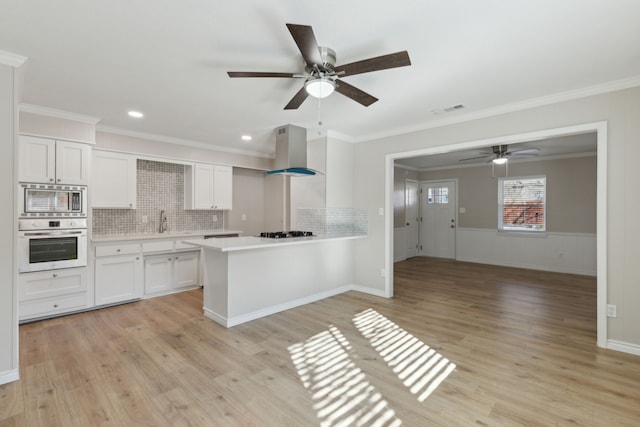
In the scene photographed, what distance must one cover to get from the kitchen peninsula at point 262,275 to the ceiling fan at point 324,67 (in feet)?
5.92

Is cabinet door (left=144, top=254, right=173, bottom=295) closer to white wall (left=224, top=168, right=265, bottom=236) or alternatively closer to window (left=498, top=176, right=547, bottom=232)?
white wall (left=224, top=168, right=265, bottom=236)

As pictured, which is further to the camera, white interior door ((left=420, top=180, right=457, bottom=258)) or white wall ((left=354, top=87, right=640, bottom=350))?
white interior door ((left=420, top=180, right=457, bottom=258))

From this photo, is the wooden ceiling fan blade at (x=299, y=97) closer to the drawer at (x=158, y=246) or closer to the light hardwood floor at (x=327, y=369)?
the light hardwood floor at (x=327, y=369)

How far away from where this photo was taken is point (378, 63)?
2010mm

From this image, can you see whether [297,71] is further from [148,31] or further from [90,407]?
[90,407]

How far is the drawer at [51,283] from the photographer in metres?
3.48

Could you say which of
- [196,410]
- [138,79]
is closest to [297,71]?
[138,79]

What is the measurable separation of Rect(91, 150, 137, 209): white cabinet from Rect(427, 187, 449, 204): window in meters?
7.15

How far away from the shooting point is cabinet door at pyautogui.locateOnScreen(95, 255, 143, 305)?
4043 mm

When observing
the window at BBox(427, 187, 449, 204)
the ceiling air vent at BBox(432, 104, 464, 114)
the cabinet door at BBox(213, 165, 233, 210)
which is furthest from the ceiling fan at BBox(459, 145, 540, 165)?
the cabinet door at BBox(213, 165, 233, 210)

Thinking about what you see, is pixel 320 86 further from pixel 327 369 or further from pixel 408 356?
pixel 408 356

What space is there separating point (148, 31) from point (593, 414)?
3.93 m

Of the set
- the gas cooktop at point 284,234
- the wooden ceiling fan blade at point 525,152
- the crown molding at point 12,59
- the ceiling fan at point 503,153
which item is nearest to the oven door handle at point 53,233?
the crown molding at point 12,59

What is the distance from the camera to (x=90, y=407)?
2.04 meters
